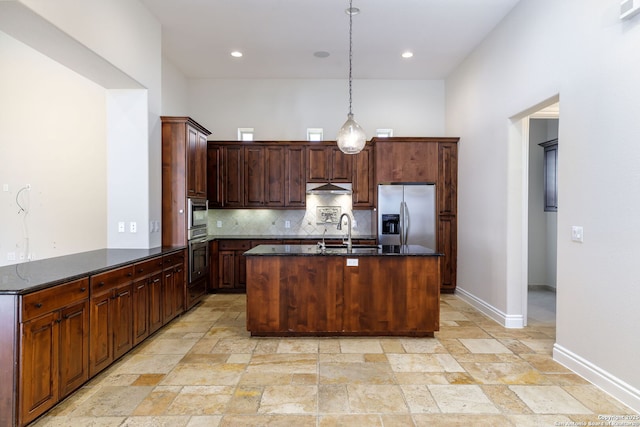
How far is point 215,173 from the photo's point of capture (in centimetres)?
598

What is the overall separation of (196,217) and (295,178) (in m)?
1.91

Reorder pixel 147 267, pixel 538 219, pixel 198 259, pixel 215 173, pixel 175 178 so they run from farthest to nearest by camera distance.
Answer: pixel 538 219
pixel 215 173
pixel 198 259
pixel 175 178
pixel 147 267

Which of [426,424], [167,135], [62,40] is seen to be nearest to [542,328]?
[426,424]

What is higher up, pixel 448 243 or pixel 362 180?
pixel 362 180

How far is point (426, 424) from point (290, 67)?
5.43m

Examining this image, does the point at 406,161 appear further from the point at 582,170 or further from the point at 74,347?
the point at 74,347

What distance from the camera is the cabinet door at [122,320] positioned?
117 inches

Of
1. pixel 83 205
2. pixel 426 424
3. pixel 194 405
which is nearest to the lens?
pixel 426 424

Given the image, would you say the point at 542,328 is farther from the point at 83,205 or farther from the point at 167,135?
the point at 83,205

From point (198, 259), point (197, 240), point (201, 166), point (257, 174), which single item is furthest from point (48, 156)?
point (257, 174)

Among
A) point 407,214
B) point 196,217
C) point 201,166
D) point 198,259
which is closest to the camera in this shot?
point 196,217

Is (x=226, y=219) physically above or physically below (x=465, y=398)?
above

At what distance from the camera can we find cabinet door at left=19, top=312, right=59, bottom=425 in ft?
6.82

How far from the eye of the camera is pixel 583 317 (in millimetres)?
2852
